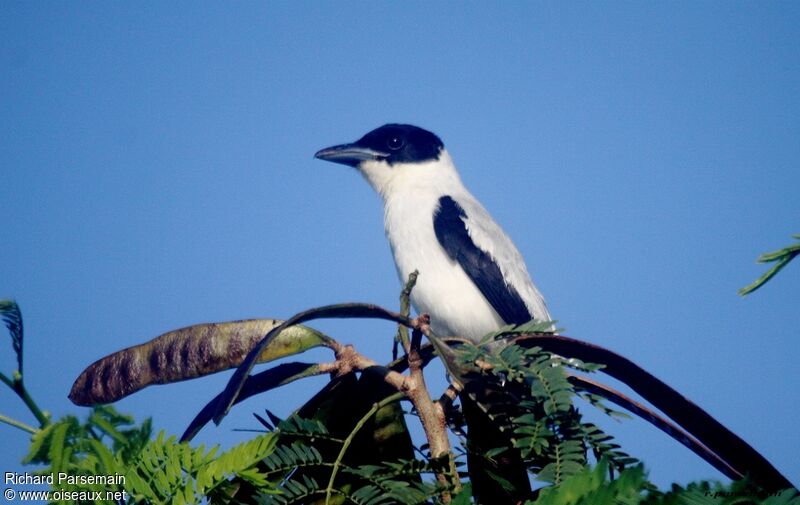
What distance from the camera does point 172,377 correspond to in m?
1.99

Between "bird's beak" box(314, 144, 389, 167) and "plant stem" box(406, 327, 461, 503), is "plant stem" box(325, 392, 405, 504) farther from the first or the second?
"bird's beak" box(314, 144, 389, 167)

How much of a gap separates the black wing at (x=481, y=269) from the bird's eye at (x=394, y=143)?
4.32 feet

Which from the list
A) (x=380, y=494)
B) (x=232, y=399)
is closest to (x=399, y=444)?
(x=380, y=494)

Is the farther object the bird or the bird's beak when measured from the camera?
the bird's beak

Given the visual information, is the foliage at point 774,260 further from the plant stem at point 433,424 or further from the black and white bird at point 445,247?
the black and white bird at point 445,247

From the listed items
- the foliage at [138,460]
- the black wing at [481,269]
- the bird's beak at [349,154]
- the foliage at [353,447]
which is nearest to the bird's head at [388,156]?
the bird's beak at [349,154]

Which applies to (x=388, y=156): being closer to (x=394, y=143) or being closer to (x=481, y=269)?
(x=394, y=143)

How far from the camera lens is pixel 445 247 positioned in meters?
5.76

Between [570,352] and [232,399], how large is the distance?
789 mm

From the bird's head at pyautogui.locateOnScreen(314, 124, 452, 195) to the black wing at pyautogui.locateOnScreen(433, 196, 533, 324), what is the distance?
111cm

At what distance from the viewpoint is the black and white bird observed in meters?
5.62

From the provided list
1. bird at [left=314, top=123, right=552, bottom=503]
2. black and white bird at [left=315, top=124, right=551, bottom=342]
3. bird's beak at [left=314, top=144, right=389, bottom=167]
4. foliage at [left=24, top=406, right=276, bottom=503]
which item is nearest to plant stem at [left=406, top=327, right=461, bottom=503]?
foliage at [left=24, top=406, right=276, bottom=503]

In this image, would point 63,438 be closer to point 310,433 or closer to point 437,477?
point 310,433

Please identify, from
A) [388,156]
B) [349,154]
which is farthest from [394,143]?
[349,154]
